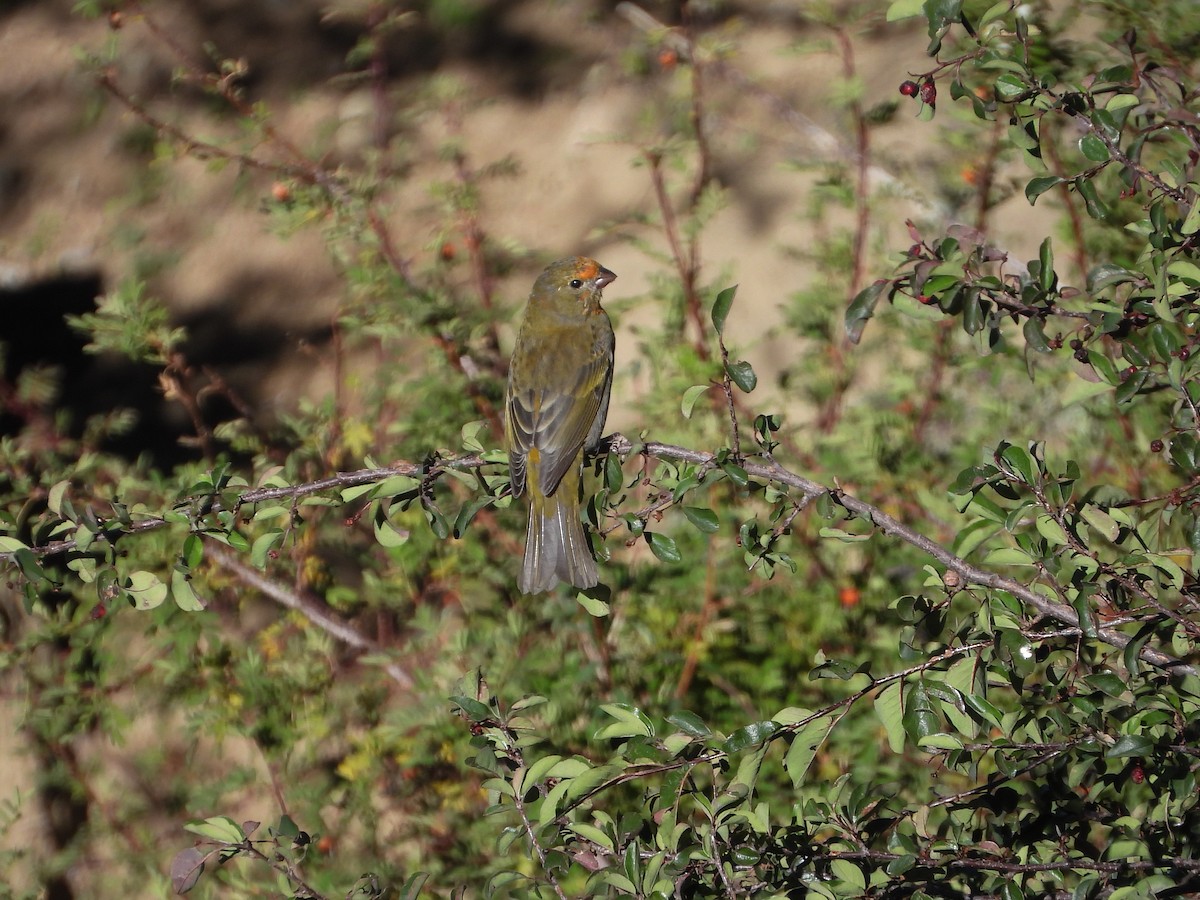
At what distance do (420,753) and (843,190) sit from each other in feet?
7.36

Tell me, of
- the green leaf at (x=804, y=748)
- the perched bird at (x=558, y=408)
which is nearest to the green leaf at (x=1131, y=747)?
the green leaf at (x=804, y=748)

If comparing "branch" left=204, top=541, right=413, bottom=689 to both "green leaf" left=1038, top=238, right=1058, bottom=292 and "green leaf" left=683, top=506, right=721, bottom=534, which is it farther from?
"green leaf" left=1038, top=238, right=1058, bottom=292

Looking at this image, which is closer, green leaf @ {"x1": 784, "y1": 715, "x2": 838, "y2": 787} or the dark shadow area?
green leaf @ {"x1": 784, "y1": 715, "x2": 838, "y2": 787}

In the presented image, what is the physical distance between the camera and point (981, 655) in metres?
1.80

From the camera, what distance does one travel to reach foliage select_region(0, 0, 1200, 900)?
1.84 meters

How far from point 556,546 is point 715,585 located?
3.01 feet

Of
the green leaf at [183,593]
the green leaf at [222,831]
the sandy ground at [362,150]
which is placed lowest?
the sandy ground at [362,150]

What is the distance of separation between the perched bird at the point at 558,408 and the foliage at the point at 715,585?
20cm

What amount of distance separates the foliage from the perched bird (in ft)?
0.65

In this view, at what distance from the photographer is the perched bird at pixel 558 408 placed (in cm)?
306

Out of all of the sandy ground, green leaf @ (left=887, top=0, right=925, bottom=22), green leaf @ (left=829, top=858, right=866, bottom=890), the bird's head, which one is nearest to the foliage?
green leaf @ (left=829, top=858, right=866, bottom=890)

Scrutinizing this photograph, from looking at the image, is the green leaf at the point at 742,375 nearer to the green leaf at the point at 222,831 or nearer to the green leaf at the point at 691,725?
the green leaf at the point at 691,725

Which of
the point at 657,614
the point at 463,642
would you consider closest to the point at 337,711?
the point at 463,642

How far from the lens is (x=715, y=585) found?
3.86 meters
